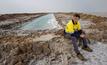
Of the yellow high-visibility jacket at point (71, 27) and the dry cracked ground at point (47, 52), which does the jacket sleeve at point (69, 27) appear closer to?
the yellow high-visibility jacket at point (71, 27)

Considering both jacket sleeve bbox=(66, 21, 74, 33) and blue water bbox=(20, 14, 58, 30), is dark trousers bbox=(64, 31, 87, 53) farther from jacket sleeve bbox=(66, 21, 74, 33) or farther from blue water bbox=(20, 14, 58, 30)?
blue water bbox=(20, 14, 58, 30)

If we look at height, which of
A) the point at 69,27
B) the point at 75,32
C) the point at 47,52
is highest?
the point at 69,27

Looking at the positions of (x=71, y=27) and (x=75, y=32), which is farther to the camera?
(x=75, y=32)

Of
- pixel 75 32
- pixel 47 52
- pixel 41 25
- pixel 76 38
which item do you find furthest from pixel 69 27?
pixel 41 25

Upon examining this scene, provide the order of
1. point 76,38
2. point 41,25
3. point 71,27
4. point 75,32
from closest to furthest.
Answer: point 71,27
point 75,32
point 76,38
point 41,25

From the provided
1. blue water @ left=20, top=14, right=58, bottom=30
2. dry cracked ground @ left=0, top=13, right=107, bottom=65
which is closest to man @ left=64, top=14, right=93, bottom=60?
dry cracked ground @ left=0, top=13, right=107, bottom=65

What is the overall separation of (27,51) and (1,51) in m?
1.36

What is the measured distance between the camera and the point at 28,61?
9.97m

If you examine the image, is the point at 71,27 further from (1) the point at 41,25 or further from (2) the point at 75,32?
(1) the point at 41,25

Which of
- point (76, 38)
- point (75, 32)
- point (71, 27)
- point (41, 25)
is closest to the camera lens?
point (71, 27)

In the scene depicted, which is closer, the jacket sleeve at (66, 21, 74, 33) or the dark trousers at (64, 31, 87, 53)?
the dark trousers at (64, 31, 87, 53)

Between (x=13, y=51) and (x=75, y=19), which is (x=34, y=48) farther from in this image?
(x=75, y=19)

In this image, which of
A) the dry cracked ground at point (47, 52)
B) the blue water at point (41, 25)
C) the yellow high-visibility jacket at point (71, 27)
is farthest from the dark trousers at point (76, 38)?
the blue water at point (41, 25)

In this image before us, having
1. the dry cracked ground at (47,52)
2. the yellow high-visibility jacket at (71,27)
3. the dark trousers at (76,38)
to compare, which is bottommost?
the dry cracked ground at (47,52)
